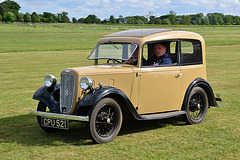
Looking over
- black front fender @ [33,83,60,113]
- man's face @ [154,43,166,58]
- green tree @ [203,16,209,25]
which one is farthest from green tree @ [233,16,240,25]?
black front fender @ [33,83,60,113]

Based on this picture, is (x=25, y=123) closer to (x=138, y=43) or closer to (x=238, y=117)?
(x=138, y=43)

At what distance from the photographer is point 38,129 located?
23.9 ft

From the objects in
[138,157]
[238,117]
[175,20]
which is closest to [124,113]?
[138,157]

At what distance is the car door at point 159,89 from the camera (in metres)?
6.78

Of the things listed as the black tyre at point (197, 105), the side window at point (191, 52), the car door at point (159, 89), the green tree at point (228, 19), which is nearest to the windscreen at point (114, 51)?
the car door at point (159, 89)

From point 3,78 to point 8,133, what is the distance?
29.3 ft

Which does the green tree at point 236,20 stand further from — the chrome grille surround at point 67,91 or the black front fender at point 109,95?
the chrome grille surround at point 67,91

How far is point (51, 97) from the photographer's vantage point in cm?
675

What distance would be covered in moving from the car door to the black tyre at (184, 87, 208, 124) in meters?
0.40

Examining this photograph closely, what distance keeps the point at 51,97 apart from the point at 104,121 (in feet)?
4.05

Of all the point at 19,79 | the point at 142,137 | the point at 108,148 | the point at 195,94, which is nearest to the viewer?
the point at 108,148

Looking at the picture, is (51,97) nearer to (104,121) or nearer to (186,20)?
(104,121)

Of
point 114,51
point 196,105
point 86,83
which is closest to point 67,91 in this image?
point 86,83

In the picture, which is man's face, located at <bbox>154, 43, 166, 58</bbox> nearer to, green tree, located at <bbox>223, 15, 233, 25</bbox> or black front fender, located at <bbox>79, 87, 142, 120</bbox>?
black front fender, located at <bbox>79, 87, 142, 120</bbox>
